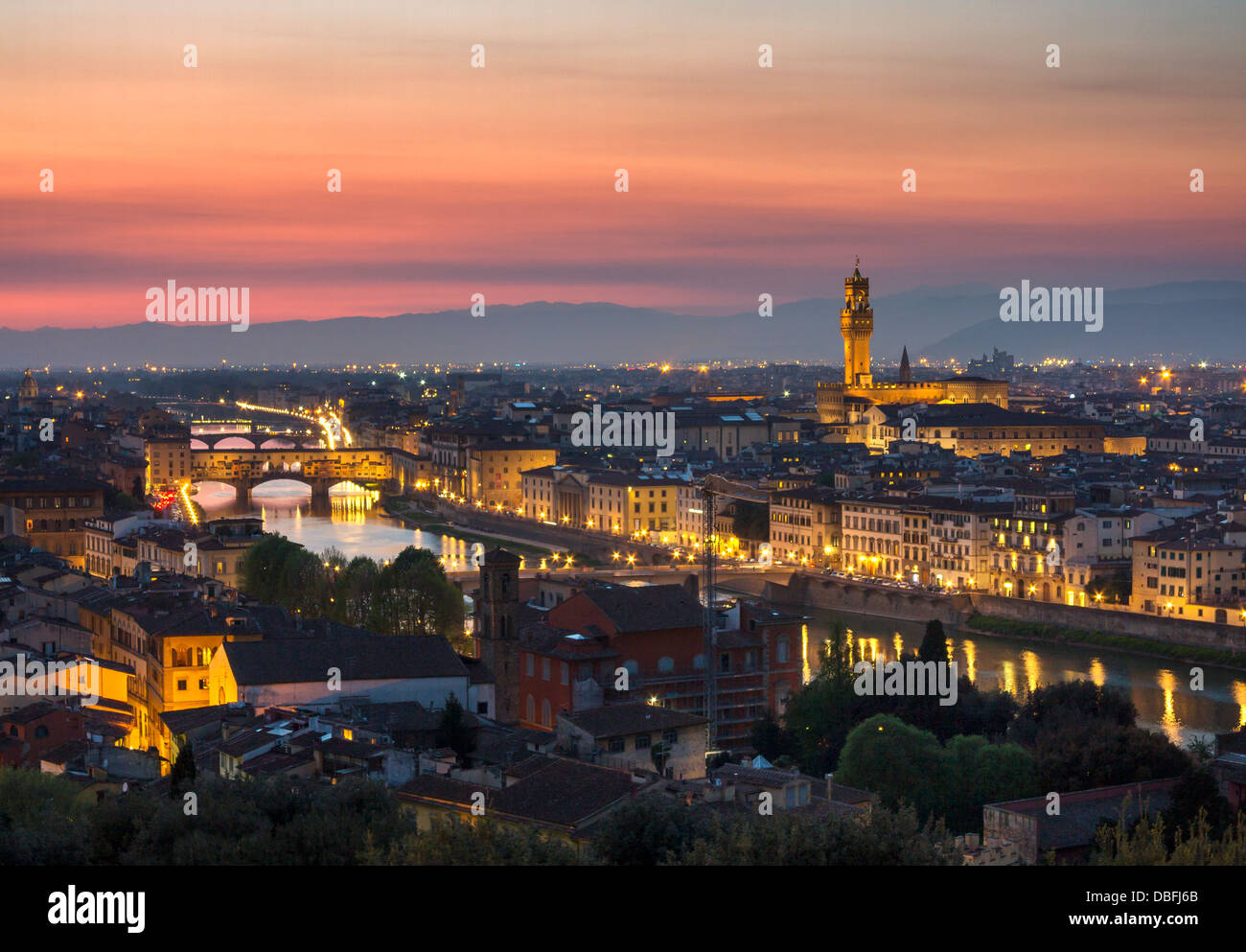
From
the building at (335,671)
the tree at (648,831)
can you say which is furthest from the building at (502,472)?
the tree at (648,831)

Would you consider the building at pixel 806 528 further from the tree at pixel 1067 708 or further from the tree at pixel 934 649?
the tree at pixel 1067 708

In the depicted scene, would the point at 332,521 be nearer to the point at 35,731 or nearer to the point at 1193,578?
the point at 1193,578

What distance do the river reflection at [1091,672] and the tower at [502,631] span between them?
2241 mm

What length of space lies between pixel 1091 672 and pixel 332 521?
16.3 m

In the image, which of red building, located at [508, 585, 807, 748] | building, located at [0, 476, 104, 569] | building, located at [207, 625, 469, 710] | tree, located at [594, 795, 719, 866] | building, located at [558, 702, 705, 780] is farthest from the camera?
building, located at [0, 476, 104, 569]

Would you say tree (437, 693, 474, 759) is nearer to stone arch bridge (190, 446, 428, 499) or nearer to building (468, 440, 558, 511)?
building (468, 440, 558, 511)

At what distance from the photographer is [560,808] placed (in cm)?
575

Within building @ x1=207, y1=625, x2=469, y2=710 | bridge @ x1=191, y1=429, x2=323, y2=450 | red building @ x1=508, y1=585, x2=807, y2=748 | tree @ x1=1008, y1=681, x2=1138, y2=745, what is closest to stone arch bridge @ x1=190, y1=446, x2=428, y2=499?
bridge @ x1=191, y1=429, x2=323, y2=450

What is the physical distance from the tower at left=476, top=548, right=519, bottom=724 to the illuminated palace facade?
29.1m

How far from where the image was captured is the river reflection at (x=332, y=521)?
22.4 metres

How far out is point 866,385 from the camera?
41.9 m

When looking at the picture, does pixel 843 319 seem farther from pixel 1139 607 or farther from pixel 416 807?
pixel 416 807

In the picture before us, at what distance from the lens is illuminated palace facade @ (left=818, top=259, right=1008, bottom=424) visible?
39781 millimetres
